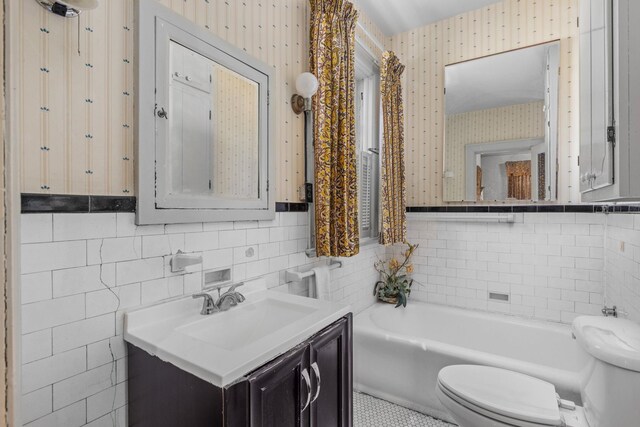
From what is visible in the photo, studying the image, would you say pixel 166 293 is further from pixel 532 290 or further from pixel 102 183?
pixel 532 290

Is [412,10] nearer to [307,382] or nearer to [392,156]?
[392,156]

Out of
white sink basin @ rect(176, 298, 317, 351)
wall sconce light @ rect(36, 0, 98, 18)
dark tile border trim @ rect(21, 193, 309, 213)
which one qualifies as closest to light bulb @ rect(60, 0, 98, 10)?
wall sconce light @ rect(36, 0, 98, 18)

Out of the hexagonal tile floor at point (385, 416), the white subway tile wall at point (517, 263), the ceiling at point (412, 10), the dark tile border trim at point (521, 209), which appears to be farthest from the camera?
the ceiling at point (412, 10)

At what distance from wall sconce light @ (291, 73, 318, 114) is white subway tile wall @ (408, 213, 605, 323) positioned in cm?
161

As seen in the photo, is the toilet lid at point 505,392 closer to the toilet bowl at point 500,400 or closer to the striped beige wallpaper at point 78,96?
the toilet bowl at point 500,400

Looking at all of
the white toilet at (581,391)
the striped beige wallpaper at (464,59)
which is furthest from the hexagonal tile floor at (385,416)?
the striped beige wallpaper at (464,59)

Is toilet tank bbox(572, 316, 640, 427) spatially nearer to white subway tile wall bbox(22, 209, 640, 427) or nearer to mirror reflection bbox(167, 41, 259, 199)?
white subway tile wall bbox(22, 209, 640, 427)

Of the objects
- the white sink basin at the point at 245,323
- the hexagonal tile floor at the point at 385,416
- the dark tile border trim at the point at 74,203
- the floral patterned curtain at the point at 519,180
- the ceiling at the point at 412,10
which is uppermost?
the ceiling at the point at 412,10

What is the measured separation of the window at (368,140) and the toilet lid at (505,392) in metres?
1.28

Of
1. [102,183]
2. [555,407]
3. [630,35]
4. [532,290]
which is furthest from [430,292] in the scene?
[102,183]

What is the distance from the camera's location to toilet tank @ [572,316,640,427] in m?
1.23

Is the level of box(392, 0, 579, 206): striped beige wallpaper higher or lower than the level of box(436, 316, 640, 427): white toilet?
higher

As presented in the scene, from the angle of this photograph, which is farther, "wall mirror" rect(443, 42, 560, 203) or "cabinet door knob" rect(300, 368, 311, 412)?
"wall mirror" rect(443, 42, 560, 203)

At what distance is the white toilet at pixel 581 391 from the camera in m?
1.25
